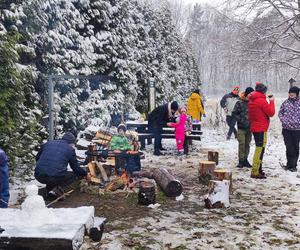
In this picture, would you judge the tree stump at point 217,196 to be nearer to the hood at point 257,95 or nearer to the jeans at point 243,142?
the hood at point 257,95

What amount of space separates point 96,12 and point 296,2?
8.95m

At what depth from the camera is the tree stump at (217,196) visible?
22.1 feet

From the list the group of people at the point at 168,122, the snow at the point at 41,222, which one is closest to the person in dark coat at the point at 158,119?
the group of people at the point at 168,122

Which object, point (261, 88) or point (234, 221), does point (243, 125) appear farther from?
point (234, 221)

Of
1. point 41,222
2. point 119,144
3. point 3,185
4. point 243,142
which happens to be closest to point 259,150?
point 243,142

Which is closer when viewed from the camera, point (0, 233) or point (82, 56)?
point (0, 233)

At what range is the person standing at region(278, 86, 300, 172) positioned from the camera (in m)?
9.39

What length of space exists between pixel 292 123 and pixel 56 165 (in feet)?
18.8

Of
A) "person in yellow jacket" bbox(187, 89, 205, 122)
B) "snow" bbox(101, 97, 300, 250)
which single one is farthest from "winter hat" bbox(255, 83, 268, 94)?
"person in yellow jacket" bbox(187, 89, 205, 122)

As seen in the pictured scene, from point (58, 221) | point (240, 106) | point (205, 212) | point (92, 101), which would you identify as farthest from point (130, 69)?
point (58, 221)

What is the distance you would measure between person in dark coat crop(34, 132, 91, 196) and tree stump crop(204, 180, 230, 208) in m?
2.32

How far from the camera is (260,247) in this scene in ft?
16.5

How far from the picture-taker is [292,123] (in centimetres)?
941

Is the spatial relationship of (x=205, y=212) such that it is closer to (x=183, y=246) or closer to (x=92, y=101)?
(x=183, y=246)
